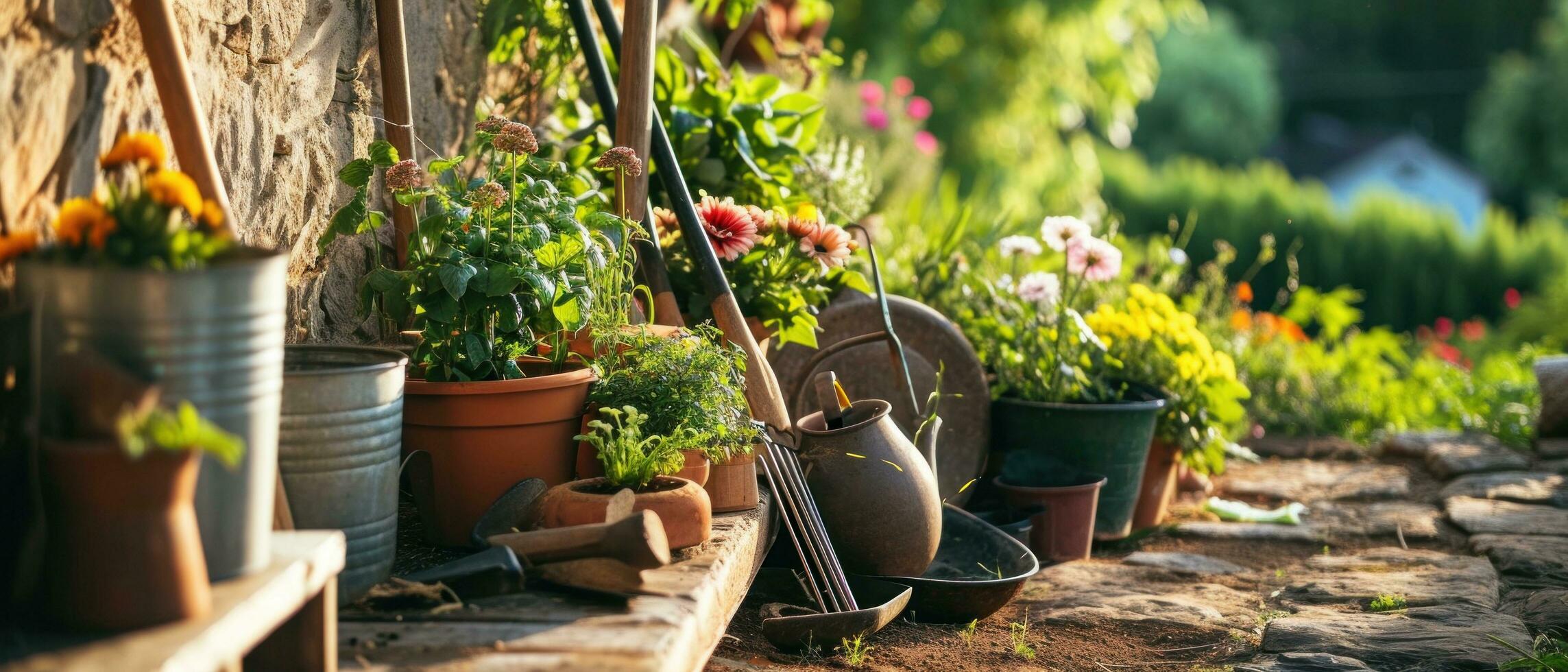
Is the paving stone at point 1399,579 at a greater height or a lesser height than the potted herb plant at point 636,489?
lesser

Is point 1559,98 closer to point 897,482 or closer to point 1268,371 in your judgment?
point 1268,371

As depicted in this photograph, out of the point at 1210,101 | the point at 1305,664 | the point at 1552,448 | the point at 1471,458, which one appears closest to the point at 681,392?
the point at 1305,664

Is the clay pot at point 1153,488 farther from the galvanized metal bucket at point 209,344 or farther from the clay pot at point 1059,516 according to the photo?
the galvanized metal bucket at point 209,344

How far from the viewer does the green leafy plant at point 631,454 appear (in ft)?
6.11

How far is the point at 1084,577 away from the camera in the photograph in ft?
9.62

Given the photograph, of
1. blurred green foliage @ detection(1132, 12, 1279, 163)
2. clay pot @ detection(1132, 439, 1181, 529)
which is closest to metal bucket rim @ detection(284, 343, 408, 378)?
clay pot @ detection(1132, 439, 1181, 529)

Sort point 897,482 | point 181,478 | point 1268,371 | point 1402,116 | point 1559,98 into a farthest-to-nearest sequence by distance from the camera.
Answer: point 1402,116 → point 1559,98 → point 1268,371 → point 897,482 → point 181,478

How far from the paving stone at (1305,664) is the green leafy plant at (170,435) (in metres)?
1.86

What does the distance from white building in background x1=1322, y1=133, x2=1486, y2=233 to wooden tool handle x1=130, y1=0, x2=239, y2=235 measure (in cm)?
3627

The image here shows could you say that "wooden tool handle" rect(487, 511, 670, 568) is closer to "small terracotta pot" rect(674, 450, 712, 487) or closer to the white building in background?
"small terracotta pot" rect(674, 450, 712, 487)

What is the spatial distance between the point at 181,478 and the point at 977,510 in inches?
89.9

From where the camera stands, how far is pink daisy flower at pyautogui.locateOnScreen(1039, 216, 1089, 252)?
3396mm

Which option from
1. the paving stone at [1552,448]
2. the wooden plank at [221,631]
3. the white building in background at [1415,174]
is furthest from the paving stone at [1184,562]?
the white building in background at [1415,174]

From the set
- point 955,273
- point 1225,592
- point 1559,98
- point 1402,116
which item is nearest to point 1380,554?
point 1225,592
